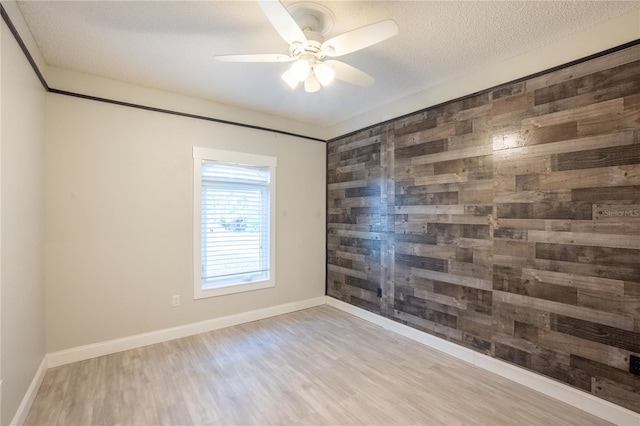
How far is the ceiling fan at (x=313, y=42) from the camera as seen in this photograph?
5.19ft

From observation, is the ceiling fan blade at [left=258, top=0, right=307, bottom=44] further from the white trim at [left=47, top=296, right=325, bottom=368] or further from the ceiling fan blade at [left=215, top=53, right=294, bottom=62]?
the white trim at [left=47, top=296, right=325, bottom=368]

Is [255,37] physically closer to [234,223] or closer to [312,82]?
[312,82]

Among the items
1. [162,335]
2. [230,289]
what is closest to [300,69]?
[230,289]

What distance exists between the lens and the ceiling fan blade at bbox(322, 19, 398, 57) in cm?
153

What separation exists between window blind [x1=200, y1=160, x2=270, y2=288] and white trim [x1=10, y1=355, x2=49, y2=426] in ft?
4.84

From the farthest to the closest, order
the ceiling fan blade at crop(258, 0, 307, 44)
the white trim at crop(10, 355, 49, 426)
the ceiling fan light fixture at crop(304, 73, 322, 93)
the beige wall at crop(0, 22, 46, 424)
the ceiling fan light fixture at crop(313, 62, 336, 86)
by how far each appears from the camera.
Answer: the ceiling fan light fixture at crop(304, 73, 322, 93)
the ceiling fan light fixture at crop(313, 62, 336, 86)
the white trim at crop(10, 355, 49, 426)
the beige wall at crop(0, 22, 46, 424)
the ceiling fan blade at crop(258, 0, 307, 44)

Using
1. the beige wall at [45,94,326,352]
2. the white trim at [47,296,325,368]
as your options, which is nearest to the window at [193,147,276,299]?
the beige wall at [45,94,326,352]

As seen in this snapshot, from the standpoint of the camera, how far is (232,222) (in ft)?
12.1

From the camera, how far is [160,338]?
3.14m

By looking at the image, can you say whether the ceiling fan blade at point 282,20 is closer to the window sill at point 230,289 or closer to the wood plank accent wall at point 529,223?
the wood plank accent wall at point 529,223

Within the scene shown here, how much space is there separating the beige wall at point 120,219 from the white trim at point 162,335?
2.4 inches

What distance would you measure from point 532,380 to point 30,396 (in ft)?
12.4

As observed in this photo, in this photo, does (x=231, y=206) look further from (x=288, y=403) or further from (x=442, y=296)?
(x=442, y=296)

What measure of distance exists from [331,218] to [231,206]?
153cm
